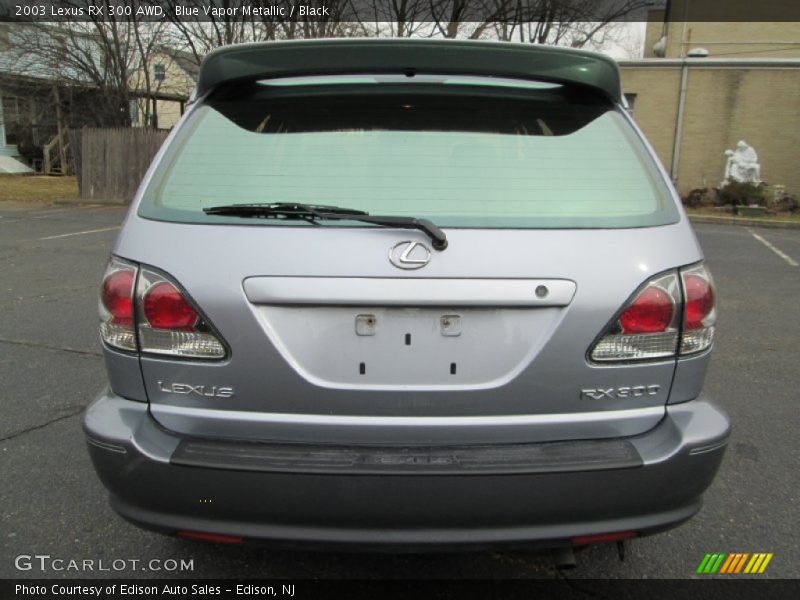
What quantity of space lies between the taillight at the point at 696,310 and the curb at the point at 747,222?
15574 mm

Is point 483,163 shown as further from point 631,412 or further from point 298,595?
point 298,595

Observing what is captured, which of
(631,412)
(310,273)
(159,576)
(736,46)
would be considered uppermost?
(736,46)

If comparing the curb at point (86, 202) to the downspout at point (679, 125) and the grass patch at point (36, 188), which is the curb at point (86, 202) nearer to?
the grass patch at point (36, 188)

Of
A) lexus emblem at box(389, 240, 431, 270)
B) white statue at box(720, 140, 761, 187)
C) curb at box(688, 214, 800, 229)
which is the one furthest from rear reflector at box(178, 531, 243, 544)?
white statue at box(720, 140, 761, 187)

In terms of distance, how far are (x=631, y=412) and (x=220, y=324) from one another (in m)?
1.19

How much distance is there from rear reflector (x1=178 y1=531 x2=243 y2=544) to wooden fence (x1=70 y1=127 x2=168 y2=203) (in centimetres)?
1816

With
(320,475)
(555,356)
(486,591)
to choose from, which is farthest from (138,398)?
(486,591)

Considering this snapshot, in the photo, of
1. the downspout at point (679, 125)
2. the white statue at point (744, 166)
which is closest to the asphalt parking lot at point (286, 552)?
the white statue at point (744, 166)

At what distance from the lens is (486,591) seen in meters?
2.39

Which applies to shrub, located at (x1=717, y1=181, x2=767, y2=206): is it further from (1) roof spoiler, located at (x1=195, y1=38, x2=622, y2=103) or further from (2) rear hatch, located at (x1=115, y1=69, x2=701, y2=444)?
(2) rear hatch, located at (x1=115, y1=69, x2=701, y2=444)

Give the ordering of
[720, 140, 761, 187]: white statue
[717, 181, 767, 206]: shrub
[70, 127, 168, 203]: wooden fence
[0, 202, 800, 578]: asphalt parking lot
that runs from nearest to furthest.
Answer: [0, 202, 800, 578]: asphalt parking lot < [717, 181, 767, 206]: shrub < [70, 127, 168, 203]: wooden fence < [720, 140, 761, 187]: white statue

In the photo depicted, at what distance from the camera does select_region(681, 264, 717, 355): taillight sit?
6.38 feet

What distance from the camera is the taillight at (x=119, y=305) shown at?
196 centimetres

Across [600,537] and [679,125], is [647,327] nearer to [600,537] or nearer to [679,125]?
[600,537]
